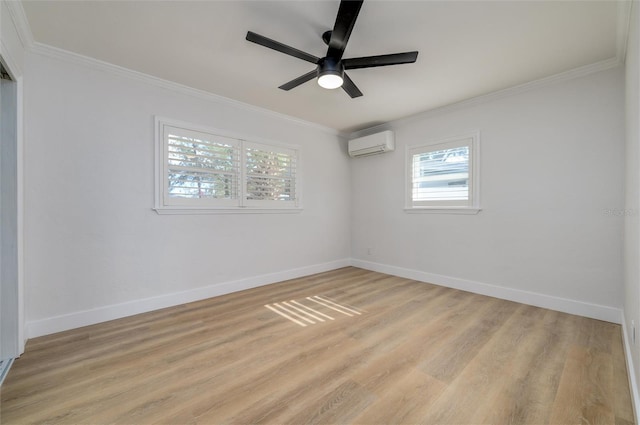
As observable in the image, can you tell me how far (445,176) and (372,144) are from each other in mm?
1317

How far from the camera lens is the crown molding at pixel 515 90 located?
2647 mm

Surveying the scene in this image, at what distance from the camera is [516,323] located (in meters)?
2.59

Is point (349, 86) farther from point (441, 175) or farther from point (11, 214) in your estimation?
point (11, 214)

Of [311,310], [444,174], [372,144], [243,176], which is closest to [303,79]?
[243,176]

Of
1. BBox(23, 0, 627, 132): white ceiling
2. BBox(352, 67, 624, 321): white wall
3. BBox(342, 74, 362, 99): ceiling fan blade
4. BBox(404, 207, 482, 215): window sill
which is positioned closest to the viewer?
BBox(23, 0, 627, 132): white ceiling

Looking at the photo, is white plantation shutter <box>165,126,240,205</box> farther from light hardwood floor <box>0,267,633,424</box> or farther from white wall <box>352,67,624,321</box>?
white wall <box>352,67,624,321</box>

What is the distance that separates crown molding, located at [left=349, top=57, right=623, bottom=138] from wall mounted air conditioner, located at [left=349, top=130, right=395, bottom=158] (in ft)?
0.88

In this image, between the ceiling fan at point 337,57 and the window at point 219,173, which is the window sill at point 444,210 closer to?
the window at point 219,173

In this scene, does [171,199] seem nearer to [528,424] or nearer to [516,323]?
[528,424]

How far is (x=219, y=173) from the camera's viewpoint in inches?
135

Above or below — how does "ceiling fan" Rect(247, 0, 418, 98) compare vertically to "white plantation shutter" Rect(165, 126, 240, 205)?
above

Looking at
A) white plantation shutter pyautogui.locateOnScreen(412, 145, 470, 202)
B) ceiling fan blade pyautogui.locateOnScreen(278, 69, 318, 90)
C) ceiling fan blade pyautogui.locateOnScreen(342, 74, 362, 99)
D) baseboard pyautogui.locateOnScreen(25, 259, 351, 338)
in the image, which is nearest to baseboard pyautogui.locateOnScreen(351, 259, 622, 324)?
white plantation shutter pyautogui.locateOnScreen(412, 145, 470, 202)

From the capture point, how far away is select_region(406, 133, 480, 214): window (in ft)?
11.7

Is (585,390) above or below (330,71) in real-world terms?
below
